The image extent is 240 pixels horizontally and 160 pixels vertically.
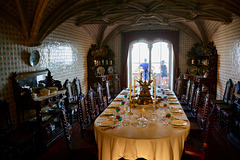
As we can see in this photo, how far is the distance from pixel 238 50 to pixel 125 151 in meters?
5.05

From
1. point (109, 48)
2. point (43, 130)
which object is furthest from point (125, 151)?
point (109, 48)

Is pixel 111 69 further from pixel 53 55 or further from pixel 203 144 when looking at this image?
pixel 203 144

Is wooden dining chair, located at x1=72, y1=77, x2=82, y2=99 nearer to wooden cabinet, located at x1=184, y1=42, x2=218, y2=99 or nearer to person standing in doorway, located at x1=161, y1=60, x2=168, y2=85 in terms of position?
person standing in doorway, located at x1=161, y1=60, x2=168, y2=85

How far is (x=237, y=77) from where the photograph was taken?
19.0 ft

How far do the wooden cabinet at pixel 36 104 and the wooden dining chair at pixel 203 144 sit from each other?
2.61 m

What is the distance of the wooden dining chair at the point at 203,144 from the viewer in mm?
2873

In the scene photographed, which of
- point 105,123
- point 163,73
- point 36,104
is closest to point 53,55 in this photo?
point 36,104

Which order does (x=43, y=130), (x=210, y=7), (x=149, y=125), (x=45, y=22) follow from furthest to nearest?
1. (x=210, y=7)
2. (x=45, y=22)
3. (x=43, y=130)
4. (x=149, y=125)

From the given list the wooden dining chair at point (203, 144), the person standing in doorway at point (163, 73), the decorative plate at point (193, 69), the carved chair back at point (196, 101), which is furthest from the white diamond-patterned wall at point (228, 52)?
the wooden dining chair at point (203, 144)

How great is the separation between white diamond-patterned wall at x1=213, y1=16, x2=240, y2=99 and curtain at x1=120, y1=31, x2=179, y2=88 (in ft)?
6.66

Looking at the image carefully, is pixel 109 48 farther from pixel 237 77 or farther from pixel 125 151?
pixel 125 151

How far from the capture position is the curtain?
9539 millimetres

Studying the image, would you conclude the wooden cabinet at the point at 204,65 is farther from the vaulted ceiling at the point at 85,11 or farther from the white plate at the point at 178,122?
the white plate at the point at 178,122

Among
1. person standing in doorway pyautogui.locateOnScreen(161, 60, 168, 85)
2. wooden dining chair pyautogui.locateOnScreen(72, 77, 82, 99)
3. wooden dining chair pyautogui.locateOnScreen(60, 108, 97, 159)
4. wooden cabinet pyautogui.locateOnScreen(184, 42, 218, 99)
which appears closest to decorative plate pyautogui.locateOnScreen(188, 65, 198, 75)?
wooden cabinet pyautogui.locateOnScreen(184, 42, 218, 99)
